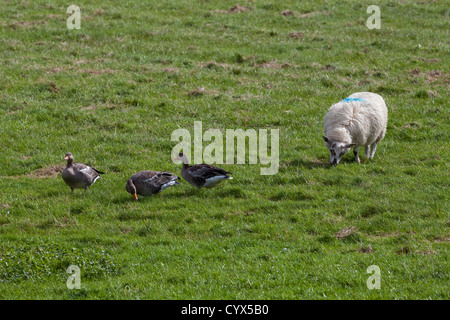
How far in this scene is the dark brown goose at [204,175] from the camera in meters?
17.2

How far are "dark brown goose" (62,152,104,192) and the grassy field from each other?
40 cm

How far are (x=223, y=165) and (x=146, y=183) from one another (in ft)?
11.0

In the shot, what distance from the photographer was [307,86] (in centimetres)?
2630

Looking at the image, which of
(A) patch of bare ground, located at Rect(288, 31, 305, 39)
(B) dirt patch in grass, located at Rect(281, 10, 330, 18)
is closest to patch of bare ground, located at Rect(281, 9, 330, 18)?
(B) dirt patch in grass, located at Rect(281, 10, 330, 18)

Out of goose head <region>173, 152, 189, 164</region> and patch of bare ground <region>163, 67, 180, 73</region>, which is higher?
patch of bare ground <region>163, 67, 180, 73</region>

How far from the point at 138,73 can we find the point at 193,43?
5.11 metres

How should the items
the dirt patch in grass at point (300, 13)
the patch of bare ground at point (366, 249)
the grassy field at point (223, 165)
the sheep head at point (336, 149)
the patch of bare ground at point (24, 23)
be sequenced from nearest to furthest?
the grassy field at point (223, 165) < the patch of bare ground at point (366, 249) < the sheep head at point (336, 149) < the patch of bare ground at point (24, 23) < the dirt patch in grass at point (300, 13)

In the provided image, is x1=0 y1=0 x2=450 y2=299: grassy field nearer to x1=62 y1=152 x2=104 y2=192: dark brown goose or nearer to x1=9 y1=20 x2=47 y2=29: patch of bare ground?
x1=9 y1=20 x2=47 y2=29: patch of bare ground

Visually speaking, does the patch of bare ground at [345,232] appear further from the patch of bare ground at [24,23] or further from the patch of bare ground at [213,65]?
the patch of bare ground at [24,23]

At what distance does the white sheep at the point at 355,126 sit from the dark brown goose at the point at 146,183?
5.37 m

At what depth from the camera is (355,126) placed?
777 inches

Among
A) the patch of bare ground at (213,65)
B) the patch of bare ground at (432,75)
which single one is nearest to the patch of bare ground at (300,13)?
the patch of bare ground at (213,65)

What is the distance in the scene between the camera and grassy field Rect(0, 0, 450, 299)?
12.9 m
